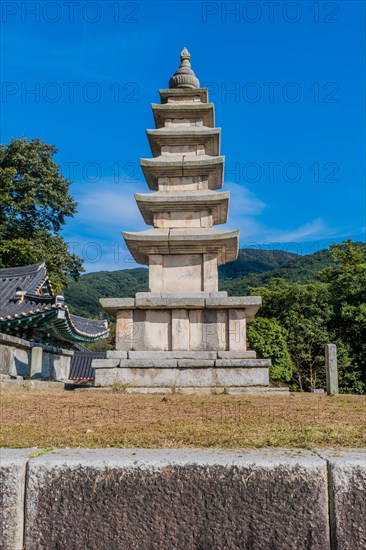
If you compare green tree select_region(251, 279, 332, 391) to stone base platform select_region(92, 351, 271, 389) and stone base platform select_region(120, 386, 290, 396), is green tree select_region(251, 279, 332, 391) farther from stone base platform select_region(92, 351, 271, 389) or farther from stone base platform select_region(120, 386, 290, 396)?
stone base platform select_region(120, 386, 290, 396)

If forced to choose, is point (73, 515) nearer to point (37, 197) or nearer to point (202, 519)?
point (202, 519)

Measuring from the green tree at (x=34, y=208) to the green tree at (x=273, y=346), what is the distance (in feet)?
39.4

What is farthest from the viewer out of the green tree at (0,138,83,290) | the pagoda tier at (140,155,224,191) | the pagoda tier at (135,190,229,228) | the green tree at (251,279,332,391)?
the green tree at (0,138,83,290)

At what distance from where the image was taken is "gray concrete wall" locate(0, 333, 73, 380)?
14571mm

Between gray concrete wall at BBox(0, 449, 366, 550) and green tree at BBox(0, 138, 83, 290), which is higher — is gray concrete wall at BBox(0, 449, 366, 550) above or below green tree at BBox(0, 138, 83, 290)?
below

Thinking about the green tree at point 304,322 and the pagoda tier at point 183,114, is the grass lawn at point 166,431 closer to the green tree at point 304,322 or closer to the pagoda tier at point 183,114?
the pagoda tier at point 183,114

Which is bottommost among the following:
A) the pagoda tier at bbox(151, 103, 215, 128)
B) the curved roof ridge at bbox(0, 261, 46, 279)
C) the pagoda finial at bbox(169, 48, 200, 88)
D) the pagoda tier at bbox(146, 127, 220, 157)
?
the curved roof ridge at bbox(0, 261, 46, 279)

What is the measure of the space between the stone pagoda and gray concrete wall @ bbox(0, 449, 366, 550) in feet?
26.8

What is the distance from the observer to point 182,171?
13781 mm

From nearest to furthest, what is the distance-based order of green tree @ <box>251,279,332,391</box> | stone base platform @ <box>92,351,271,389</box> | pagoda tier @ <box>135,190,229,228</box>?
stone base platform @ <box>92,351,271,389</box> < pagoda tier @ <box>135,190,229,228</box> < green tree @ <box>251,279,332,391</box>

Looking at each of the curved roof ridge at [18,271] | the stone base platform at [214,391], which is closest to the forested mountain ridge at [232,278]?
the curved roof ridge at [18,271]

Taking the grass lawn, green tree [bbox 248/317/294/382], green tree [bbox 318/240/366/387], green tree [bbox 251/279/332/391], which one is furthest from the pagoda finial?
→ green tree [bbox 251/279/332/391]

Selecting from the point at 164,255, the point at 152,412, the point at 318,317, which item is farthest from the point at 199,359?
the point at 318,317

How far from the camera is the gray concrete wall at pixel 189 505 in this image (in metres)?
2.43
